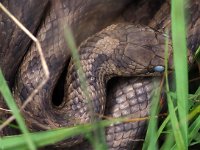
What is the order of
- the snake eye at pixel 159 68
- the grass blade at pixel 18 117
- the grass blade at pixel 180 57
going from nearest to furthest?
the grass blade at pixel 18 117 < the grass blade at pixel 180 57 < the snake eye at pixel 159 68

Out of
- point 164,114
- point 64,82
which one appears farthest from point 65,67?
point 164,114

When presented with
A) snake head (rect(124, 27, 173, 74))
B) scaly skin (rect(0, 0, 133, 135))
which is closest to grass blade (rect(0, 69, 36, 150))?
scaly skin (rect(0, 0, 133, 135))

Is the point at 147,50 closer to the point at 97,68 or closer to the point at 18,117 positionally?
the point at 97,68

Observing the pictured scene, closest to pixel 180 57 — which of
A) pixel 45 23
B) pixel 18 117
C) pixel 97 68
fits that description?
pixel 18 117

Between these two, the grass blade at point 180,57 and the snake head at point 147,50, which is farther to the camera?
the snake head at point 147,50

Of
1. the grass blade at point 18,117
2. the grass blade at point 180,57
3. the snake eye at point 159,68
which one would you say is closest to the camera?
the grass blade at point 18,117

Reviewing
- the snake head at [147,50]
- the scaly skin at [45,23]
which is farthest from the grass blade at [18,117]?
the snake head at [147,50]

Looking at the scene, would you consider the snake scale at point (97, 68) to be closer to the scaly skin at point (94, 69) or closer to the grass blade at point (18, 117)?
the scaly skin at point (94, 69)

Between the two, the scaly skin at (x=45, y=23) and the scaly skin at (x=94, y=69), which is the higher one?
the scaly skin at (x=45, y=23)

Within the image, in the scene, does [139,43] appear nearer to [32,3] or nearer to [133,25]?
[133,25]
